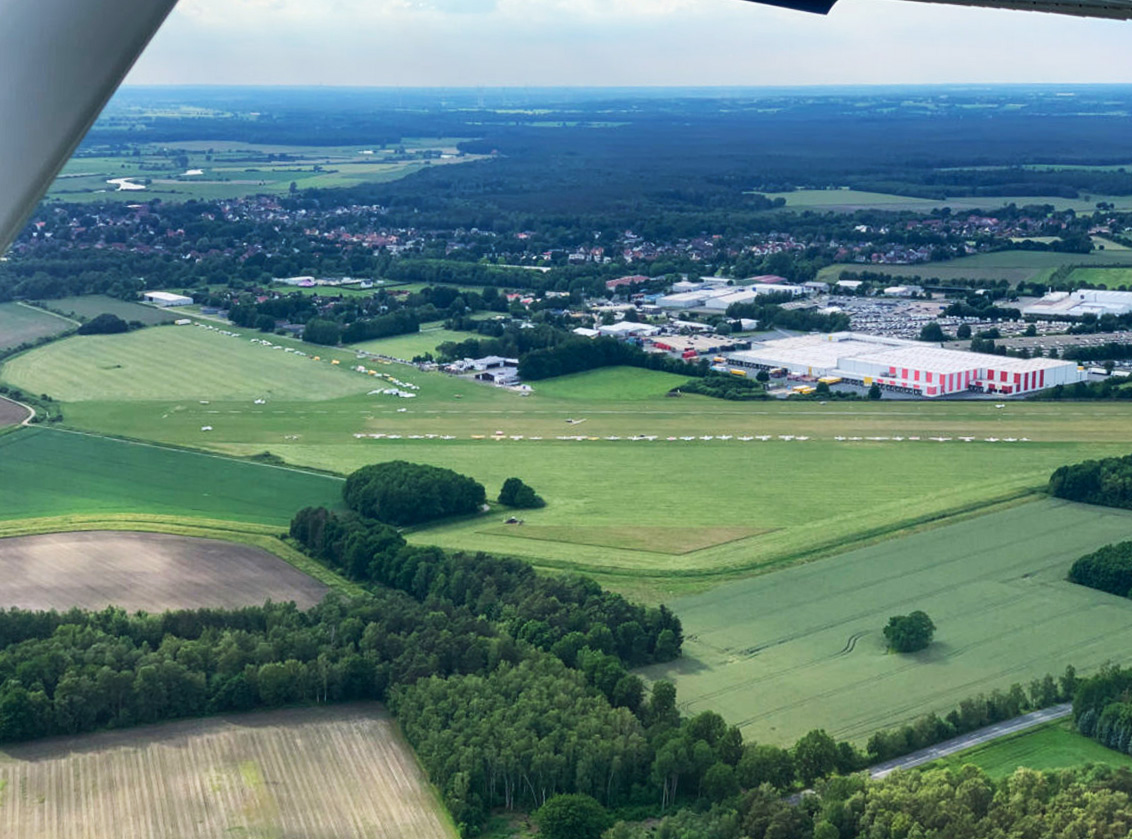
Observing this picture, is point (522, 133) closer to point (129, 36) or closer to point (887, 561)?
point (887, 561)

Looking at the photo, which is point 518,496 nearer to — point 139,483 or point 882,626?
point 139,483

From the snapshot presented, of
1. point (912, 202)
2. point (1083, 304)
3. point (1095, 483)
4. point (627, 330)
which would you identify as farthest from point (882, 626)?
point (912, 202)

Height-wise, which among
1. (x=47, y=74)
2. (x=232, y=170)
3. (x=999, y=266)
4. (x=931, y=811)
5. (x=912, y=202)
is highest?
(x=47, y=74)

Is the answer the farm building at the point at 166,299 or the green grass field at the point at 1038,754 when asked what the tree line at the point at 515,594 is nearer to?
the green grass field at the point at 1038,754

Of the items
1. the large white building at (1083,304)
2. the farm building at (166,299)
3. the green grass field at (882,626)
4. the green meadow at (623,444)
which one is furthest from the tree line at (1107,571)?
the farm building at (166,299)

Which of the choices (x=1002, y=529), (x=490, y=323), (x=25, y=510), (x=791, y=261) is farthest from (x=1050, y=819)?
(x=791, y=261)

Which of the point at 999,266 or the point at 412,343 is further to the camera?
the point at 999,266
